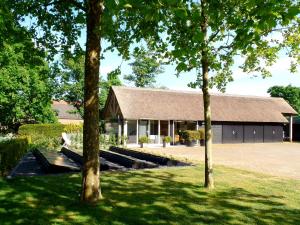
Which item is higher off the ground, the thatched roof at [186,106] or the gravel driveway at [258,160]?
the thatched roof at [186,106]

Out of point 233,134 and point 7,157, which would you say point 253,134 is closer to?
point 233,134

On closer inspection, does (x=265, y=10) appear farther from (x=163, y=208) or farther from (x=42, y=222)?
(x=42, y=222)

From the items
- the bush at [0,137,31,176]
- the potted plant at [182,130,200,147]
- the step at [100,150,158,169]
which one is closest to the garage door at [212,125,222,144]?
the potted plant at [182,130,200,147]

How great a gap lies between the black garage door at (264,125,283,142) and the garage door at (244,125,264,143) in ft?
2.48

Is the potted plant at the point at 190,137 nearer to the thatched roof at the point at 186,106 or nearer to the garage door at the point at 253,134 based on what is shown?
the thatched roof at the point at 186,106

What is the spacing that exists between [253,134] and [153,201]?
35.2m

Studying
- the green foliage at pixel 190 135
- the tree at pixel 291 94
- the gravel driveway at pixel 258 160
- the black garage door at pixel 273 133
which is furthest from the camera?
the tree at pixel 291 94

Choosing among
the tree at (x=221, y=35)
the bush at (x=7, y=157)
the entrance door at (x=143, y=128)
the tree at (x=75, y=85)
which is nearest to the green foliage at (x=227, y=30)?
the tree at (x=221, y=35)

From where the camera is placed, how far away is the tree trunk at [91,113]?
8633mm

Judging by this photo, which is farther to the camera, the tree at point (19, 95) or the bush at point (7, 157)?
the tree at point (19, 95)

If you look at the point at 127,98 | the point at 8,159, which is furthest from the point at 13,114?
the point at 8,159

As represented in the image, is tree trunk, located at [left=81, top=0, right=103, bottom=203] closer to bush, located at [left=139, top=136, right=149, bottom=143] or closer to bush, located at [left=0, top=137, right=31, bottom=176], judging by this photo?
bush, located at [left=0, top=137, right=31, bottom=176]

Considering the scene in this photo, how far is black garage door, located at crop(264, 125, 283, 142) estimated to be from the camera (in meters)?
43.2

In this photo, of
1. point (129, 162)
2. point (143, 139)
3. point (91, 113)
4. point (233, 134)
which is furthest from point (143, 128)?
point (91, 113)
